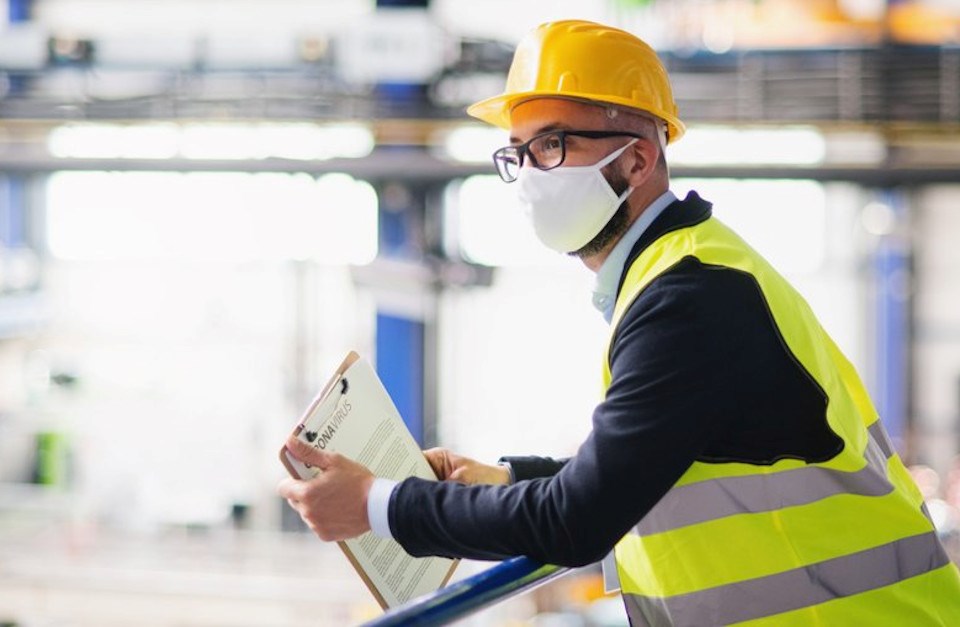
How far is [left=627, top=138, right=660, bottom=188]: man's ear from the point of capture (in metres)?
1.85

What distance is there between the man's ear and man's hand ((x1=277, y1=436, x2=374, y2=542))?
59 centimetres

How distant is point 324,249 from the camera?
10.1 m

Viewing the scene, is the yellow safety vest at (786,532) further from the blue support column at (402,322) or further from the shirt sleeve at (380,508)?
the blue support column at (402,322)

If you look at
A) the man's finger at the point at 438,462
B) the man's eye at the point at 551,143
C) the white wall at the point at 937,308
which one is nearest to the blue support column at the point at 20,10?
the white wall at the point at 937,308

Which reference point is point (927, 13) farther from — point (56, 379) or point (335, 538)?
point (335, 538)

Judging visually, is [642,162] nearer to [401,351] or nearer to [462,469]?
[462,469]

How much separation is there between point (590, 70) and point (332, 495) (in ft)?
2.36

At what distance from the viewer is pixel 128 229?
460 inches

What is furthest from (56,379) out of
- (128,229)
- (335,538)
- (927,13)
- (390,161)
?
(335,538)

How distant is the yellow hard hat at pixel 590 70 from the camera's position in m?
1.81

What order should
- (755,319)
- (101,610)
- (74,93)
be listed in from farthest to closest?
(101,610) < (74,93) < (755,319)

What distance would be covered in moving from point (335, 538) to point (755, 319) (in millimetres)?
626

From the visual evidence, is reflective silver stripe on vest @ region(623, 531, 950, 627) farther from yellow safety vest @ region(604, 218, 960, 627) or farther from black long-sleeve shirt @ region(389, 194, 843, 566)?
black long-sleeve shirt @ region(389, 194, 843, 566)

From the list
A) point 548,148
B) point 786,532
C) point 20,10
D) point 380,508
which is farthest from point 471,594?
point 20,10
